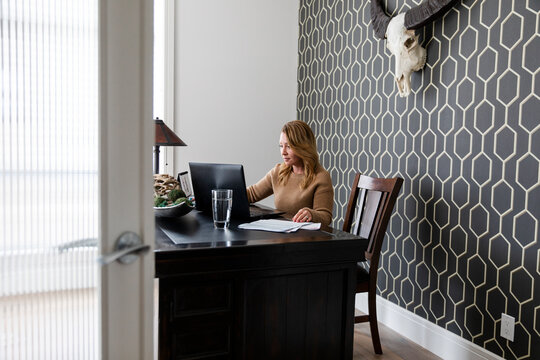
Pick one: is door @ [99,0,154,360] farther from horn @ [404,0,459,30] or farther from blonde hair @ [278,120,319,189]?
horn @ [404,0,459,30]

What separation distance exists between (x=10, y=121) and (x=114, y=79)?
209 millimetres

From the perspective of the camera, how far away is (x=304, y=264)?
64.0 inches

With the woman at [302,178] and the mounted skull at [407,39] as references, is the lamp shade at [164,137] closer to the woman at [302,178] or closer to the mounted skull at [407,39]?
the woman at [302,178]

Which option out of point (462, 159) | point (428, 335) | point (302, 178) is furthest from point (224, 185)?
point (428, 335)

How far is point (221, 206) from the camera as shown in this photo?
1789 millimetres

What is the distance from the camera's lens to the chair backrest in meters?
2.35

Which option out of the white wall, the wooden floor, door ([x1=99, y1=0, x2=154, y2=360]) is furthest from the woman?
door ([x1=99, y1=0, x2=154, y2=360])

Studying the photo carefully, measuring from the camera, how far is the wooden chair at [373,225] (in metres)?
2.35

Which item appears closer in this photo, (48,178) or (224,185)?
(48,178)

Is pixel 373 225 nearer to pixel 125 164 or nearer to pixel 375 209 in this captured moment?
pixel 375 209

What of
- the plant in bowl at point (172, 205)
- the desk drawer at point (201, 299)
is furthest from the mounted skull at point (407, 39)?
the desk drawer at point (201, 299)

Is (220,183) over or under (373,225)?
over

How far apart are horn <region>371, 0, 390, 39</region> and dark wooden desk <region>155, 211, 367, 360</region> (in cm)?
153

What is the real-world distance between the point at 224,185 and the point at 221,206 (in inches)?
8.3
